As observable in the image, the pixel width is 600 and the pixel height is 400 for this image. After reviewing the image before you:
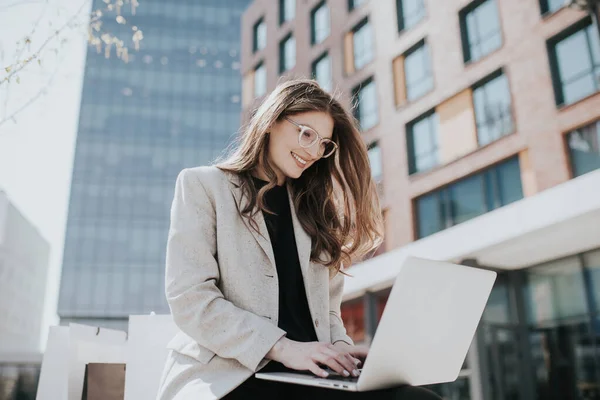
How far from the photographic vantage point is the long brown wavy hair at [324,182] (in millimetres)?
2162

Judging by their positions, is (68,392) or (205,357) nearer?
(205,357)

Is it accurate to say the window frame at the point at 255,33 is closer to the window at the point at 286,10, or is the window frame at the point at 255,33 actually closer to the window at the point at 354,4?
the window at the point at 286,10

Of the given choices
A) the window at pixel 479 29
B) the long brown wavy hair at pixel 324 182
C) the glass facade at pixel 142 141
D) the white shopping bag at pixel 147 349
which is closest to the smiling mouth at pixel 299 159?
the long brown wavy hair at pixel 324 182

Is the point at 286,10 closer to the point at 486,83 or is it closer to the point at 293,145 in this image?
the point at 486,83

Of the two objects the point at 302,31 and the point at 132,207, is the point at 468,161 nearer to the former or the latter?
the point at 302,31

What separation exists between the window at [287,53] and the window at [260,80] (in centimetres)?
101

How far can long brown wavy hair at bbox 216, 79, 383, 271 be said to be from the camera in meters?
2.16

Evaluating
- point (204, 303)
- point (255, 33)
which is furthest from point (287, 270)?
point (255, 33)

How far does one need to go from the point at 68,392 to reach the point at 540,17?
1180 centimetres

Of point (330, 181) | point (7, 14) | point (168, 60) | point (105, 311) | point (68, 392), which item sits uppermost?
point (168, 60)

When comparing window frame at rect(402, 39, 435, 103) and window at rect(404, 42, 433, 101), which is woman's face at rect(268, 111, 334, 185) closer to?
window frame at rect(402, 39, 435, 103)

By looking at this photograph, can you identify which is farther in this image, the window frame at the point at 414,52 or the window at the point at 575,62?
the window frame at the point at 414,52

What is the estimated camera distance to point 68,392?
9.21ft

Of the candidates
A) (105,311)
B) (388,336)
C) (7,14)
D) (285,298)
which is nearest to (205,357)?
(285,298)
